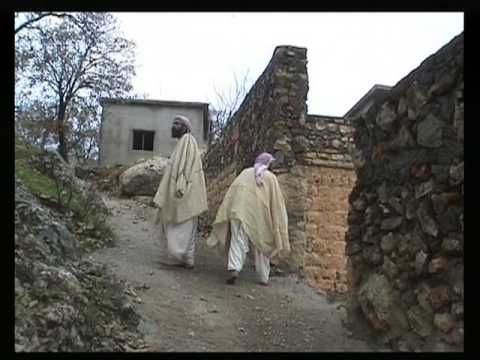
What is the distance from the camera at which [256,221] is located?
534 centimetres

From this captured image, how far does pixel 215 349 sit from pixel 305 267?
3.96 m

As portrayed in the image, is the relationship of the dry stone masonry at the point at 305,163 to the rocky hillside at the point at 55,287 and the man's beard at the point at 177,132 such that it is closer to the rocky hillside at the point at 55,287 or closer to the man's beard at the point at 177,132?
the man's beard at the point at 177,132

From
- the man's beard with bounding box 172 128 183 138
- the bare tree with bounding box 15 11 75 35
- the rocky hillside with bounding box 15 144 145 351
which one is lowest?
the rocky hillside with bounding box 15 144 145 351

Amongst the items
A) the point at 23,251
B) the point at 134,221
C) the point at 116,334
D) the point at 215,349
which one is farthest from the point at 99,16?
the point at 134,221

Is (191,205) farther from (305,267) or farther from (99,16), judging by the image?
(99,16)

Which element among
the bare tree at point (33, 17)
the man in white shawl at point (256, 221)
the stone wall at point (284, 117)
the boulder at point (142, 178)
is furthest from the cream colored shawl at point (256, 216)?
the boulder at point (142, 178)

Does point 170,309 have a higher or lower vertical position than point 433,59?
lower

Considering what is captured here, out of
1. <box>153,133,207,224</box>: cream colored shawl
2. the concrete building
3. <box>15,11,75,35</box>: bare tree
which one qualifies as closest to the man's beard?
<box>153,133,207,224</box>: cream colored shawl

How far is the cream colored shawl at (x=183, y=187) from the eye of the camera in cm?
535

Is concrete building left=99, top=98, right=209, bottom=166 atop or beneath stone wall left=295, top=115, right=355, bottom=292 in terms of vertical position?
atop

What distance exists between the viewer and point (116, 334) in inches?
115

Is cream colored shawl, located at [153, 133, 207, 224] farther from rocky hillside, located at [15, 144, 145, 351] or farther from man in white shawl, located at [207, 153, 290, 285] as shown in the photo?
rocky hillside, located at [15, 144, 145, 351]

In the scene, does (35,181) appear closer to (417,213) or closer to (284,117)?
(417,213)

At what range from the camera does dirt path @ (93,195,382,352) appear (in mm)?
2676
